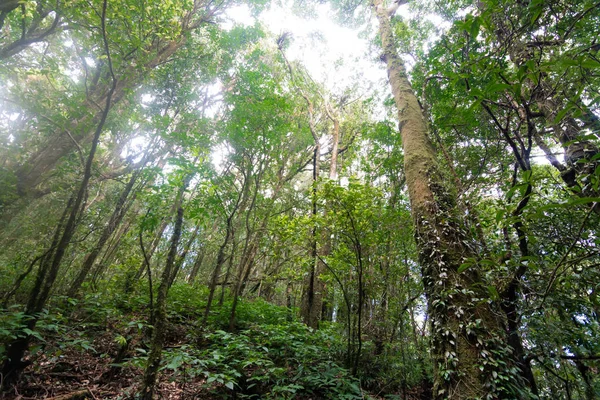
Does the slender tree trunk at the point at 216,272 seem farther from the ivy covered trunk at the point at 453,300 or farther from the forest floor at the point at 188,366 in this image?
the ivy covered trunk at the point at 453,300

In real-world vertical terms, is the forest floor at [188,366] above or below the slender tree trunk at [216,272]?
below

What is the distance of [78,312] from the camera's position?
488 cm

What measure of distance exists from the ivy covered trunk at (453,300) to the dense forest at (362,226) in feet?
0.06

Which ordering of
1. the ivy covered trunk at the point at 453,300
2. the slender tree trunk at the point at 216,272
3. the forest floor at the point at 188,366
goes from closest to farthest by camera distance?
the ivy covered trunk at the point at 453,300
the forest floor at the point at 188,366
the slender tree trunk at the point at 216,272

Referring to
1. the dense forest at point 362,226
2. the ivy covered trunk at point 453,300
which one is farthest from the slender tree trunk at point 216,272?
the ivy covered trunk at point 453,300

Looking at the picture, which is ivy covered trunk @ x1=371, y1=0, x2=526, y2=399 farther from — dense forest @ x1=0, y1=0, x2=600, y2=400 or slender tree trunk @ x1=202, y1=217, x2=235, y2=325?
slender tree trunk @ x1=202, y1=217, x2=235, y2=325

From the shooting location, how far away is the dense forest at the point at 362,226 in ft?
7.86

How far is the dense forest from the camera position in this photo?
2396 millimetres

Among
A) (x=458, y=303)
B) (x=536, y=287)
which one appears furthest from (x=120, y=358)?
(x=536, y=287)

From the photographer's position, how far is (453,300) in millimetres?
2586

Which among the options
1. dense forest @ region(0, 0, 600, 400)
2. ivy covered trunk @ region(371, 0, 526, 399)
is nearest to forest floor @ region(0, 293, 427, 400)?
dense forest @ region(0, 0, 600, 400)

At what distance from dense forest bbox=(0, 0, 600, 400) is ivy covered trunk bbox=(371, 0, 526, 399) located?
0.06 feet

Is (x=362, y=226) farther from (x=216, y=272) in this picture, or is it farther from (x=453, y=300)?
(x=216, y=272)

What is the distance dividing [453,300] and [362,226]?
2.17 m
